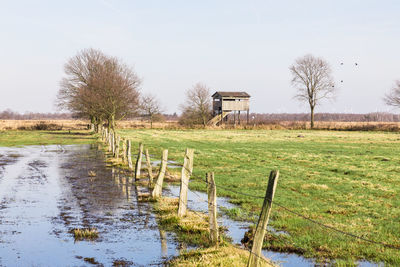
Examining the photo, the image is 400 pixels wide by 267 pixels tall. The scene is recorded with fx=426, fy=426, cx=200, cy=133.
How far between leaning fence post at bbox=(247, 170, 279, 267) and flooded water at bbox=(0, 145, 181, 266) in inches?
86.9

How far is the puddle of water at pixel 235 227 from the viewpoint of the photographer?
8055 mm

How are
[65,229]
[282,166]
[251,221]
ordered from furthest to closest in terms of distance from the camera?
[282,166]
[251,221]
[65,229]

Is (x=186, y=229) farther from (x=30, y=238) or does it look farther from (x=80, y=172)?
(x=80, y=172)

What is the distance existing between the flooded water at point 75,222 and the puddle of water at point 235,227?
1.43 meters

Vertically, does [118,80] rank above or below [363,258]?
above

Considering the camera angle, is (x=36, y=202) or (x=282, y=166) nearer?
(x=36, y=202)

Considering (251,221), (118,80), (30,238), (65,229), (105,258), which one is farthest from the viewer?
(118,80)

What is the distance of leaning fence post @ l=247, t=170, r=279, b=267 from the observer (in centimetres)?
626

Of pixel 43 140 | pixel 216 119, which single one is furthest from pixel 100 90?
pixel 216 119

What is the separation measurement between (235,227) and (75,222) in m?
4.19

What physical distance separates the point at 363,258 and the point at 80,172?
16548 mm

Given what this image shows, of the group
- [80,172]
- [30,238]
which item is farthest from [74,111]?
[30,238]

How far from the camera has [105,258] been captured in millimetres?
8195

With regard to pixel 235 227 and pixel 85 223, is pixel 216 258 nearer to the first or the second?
pixel 235 227
